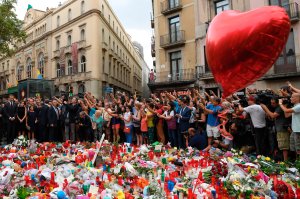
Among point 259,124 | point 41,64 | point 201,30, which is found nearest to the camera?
point 259,124

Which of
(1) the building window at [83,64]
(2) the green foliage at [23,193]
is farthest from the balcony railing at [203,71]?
(2) the green foliage at [23,193]

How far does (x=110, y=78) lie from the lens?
32969 millimetres

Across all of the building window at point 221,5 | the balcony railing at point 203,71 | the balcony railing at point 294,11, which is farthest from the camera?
the balcony railing at point 203,71

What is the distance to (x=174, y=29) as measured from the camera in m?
21.9

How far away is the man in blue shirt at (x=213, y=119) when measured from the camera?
690cm

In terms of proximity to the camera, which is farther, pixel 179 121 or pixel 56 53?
pixel 56 53

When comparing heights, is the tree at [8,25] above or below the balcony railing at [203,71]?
above

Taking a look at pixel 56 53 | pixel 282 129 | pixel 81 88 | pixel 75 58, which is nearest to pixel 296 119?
pixel 282 129

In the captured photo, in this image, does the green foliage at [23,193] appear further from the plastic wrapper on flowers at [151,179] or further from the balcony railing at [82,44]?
the balcony railing at [82,44]

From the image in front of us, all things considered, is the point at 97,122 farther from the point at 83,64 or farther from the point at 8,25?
the point at 83,64

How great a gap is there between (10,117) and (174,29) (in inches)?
606

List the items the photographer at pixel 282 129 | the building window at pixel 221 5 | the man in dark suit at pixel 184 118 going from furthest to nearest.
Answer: the building window at pixel 221 5 < the man in dark suit at pixel 184 118 < the photographer at pixel 282 129

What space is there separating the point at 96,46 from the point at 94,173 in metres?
27.1

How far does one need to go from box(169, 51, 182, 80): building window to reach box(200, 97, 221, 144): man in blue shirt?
14.2 meters
